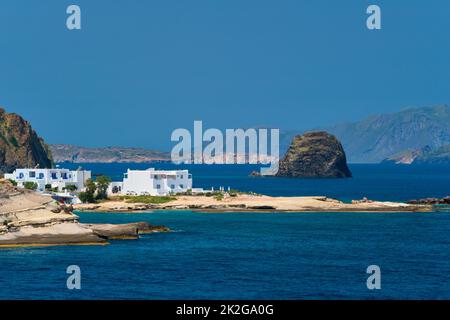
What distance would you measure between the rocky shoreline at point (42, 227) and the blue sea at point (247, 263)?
2.75m

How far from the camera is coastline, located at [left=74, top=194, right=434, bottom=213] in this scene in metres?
147

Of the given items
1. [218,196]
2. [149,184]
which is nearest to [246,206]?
[218,196]

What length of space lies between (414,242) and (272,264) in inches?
1004

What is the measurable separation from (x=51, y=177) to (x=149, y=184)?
18.7 m

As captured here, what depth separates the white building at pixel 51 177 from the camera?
16500 cm

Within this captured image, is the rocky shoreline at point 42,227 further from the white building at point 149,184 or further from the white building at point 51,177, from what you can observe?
the white building at point 51,177

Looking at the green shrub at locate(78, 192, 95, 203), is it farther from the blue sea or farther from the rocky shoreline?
the rocky shoreline

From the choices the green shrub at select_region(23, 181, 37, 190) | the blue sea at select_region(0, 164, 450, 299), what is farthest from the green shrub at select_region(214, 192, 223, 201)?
the blue sea at select_region(0, 164, 450, 299)

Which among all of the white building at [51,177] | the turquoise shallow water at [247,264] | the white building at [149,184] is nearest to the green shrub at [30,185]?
the white building at [51,177]
